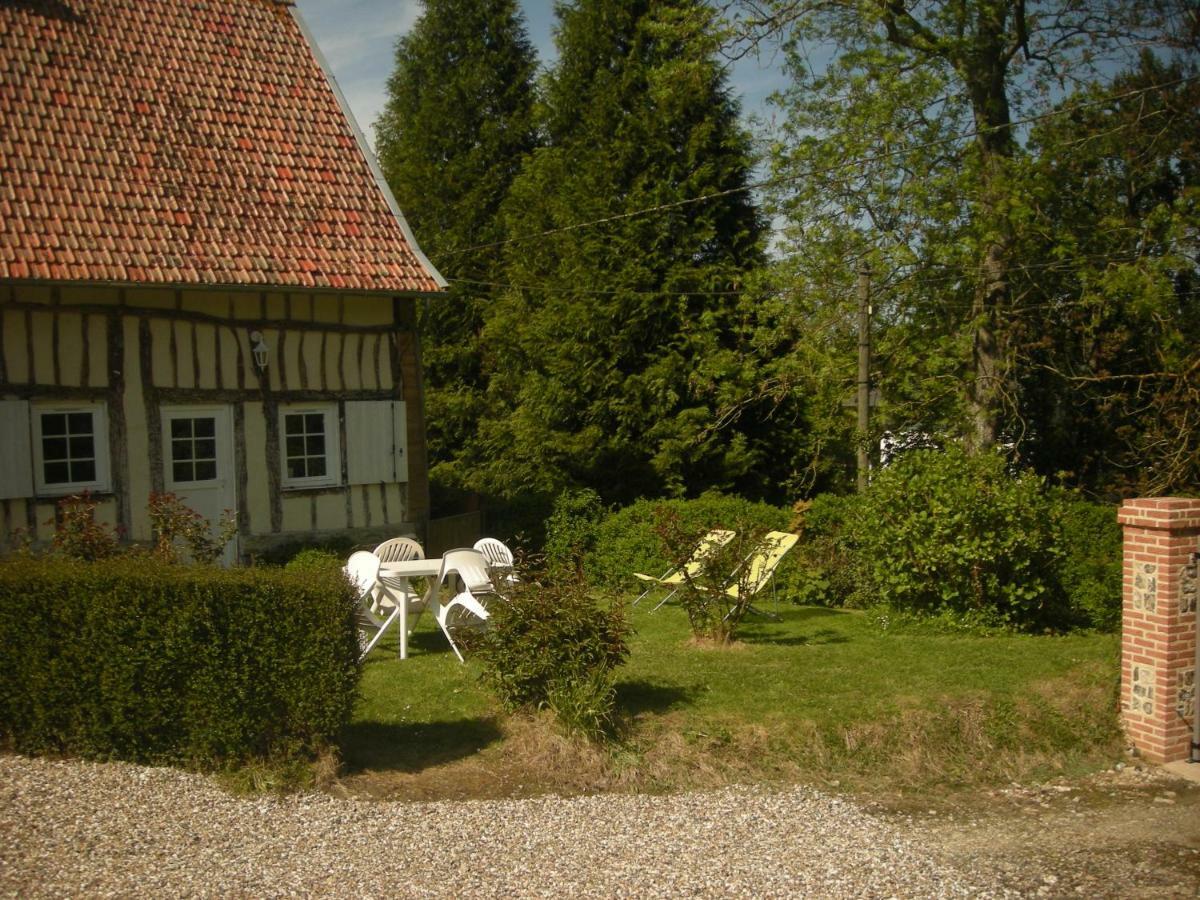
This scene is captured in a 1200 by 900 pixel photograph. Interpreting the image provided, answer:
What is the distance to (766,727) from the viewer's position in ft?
24.4

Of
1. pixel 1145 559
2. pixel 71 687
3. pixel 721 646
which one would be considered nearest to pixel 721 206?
pixel 721 646

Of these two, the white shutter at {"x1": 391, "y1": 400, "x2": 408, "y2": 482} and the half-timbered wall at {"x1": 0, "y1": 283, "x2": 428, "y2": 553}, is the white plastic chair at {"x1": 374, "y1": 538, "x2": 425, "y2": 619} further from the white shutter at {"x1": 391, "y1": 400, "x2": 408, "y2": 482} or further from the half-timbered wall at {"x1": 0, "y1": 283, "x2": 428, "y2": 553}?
the white shutter at {"x1": 391, "y1": 400, "x2": 408, "y2": 482}

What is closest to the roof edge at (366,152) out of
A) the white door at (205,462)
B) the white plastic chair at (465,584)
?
the white door at (205,462)

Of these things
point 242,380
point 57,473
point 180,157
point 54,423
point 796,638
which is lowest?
point 796,638

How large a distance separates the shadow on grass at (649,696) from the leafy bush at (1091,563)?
4.59m

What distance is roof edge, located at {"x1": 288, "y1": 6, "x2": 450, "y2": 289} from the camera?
13680 mm

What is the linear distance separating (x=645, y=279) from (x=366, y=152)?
4.35m

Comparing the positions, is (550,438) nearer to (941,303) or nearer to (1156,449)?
(941,303)

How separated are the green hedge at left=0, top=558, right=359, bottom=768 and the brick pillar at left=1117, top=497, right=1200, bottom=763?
16.9 ft

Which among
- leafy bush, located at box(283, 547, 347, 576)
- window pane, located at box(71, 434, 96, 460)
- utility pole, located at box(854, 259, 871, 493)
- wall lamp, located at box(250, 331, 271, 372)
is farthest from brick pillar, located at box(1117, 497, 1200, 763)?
window pane, located at box(71, 434, 96, 460)

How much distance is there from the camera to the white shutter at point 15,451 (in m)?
11.3

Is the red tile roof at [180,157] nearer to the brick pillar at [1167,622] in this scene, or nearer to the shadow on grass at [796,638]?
the shadow on grass at [796,638]

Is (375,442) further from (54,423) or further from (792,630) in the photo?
(792,630)

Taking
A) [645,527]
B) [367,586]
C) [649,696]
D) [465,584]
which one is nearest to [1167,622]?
[649,696]
